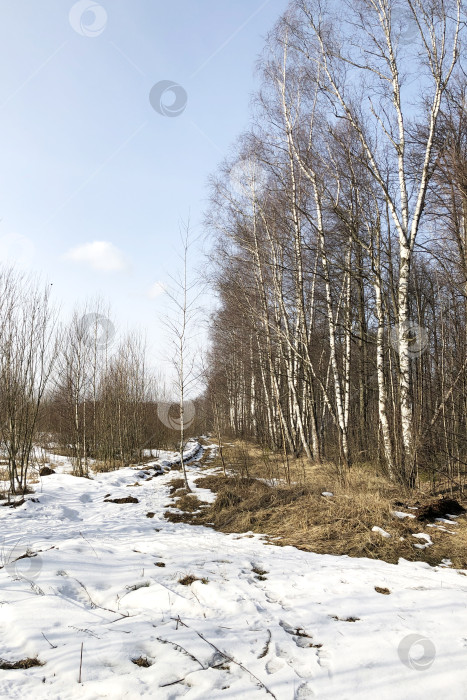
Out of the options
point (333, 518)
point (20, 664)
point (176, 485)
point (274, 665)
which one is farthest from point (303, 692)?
point (176, 485)

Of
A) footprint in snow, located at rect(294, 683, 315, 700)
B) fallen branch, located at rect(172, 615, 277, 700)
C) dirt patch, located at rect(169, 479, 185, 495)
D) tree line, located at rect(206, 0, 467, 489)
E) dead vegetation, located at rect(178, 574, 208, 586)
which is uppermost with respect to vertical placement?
tree line, located at rect(206, 0, 467, 489)

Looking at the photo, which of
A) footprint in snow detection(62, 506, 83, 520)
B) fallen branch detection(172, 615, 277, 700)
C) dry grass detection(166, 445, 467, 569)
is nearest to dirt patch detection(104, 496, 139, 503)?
footprint in snow detection(62, 506, 83, 520)

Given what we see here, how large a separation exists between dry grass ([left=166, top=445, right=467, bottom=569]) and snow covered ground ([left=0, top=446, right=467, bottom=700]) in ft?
1.52

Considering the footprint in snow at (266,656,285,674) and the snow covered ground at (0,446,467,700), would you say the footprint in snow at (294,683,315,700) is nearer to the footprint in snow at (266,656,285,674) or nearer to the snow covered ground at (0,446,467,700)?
the snow covered ground at (0,446,467,700)

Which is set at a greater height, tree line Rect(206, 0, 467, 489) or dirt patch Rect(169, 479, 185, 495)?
tree line Rect(206, 0, 467, 489)

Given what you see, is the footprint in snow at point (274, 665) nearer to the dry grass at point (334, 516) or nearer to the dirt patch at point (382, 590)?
the dirt patch at point (382, 590)

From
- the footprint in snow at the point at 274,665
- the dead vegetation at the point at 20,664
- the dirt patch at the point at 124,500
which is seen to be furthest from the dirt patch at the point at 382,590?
the dirt patch at the point at 124,500

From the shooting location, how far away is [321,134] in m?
9.45

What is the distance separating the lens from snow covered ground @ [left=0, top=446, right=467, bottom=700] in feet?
6.70

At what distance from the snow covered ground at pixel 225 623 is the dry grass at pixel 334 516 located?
1.52 ft

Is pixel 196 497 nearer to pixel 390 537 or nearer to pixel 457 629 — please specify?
pixel 390 537

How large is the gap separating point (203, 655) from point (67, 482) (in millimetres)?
8842

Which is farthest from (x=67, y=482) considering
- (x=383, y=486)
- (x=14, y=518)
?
(x=383, y=486)

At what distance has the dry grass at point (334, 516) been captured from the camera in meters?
4.34
